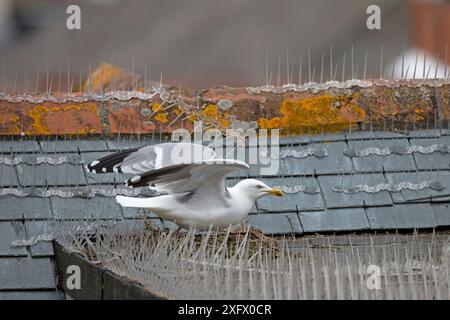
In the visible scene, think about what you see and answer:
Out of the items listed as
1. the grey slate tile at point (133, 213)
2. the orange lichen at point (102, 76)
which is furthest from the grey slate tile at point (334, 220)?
the orange lichen at point (102, 76)

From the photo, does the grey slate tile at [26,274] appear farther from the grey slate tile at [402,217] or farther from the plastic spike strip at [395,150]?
the plastic spike strip at [395,150]

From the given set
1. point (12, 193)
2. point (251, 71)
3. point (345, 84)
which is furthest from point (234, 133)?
point (251, 71)

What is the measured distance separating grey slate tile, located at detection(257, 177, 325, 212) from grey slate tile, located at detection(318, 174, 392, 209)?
4 centimetres

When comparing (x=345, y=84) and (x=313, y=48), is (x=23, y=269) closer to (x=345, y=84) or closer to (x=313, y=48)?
(x=345, y=84)

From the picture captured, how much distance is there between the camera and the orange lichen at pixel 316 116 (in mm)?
5805

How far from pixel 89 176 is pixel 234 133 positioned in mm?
713

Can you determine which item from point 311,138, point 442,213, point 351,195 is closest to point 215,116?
point 311,138

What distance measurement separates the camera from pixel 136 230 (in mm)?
5102

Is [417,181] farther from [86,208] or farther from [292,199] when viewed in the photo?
[86,208]

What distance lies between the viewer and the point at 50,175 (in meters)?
5.41

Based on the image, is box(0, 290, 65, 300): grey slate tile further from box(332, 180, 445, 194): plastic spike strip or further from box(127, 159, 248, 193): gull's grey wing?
box(332, 180, 445, 194): plastic spike strip

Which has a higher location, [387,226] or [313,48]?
[313,48]

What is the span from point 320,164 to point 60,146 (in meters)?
1.15

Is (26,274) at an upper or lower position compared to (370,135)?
lower
